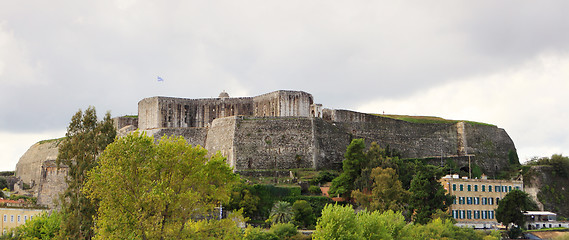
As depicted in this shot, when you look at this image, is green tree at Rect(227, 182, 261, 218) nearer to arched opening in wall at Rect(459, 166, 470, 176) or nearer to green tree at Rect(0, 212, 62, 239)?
green tree at Rect(0, 212, 62, 239)

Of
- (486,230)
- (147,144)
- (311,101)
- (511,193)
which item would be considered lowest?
(486,230)

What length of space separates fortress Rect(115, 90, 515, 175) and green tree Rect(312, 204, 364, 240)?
85.3 feet

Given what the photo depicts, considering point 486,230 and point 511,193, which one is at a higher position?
point 511,193

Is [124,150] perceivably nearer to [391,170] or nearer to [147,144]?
[147,144]

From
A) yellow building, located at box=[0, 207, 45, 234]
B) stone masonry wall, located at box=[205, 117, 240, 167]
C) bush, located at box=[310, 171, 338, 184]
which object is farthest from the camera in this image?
stone masonry wall, located at box=[205, 117, 240, 167]

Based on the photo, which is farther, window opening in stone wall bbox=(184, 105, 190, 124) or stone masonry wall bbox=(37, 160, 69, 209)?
window opening in stone wall bbox=(184, 105, 190, 124)

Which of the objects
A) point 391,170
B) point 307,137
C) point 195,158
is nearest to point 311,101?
point 307,137

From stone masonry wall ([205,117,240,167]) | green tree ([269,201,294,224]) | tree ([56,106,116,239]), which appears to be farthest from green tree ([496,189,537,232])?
tree ([56,106,116,239])

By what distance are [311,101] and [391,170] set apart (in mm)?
21266

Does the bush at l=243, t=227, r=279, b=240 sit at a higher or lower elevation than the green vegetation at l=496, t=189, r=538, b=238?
lower

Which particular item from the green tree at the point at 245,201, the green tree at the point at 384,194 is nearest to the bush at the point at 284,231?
the green tree at the point at 245,201

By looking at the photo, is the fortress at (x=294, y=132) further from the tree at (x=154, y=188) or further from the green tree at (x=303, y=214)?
the tree at (x=154, y=188)

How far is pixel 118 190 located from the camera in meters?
28.5

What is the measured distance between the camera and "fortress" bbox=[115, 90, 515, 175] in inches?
2574
